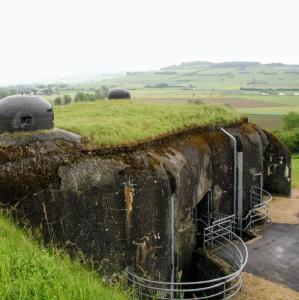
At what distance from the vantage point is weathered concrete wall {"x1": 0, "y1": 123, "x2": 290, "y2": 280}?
9250 mm

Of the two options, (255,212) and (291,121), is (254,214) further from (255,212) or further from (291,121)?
(291,121)

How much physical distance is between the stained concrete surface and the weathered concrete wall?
2.30 m

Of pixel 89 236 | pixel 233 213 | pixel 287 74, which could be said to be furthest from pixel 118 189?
pixel 287 74

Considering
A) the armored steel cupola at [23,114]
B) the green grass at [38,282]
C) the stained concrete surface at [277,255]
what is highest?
the armored steel cupola at [23,114]

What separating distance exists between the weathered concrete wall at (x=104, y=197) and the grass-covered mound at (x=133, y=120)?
0.52 meters

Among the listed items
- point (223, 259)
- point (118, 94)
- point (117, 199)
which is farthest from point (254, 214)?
point (118, 94)

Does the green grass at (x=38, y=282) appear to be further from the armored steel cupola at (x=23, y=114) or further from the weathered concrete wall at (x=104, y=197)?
the armored steel cupola at (x=23, y=114)

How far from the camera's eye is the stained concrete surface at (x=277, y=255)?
1228cm

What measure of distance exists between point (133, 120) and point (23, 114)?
4.18 m

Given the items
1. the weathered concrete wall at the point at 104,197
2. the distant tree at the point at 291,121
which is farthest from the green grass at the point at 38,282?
the distant tree at the point at 291,121

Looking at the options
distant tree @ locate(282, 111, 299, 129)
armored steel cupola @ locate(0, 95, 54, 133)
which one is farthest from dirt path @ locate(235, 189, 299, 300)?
distant tree @ locate(282, 111, 299, 129)

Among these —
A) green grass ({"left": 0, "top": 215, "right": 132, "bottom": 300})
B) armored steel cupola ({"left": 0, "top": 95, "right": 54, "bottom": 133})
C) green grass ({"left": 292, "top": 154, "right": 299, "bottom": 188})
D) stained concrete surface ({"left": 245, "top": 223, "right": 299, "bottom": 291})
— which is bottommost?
green grass ({"left": 292, "top": 154, "right": 299, "bottom": 188})

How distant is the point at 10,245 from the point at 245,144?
40.7 ft

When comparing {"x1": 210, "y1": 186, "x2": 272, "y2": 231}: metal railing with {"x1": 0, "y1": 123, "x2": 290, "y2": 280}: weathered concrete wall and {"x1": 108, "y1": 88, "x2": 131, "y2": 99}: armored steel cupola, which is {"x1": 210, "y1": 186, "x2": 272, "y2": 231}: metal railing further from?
Result: {"x1": 108, "y1": 88, "x2": 131, "y2": 99}: armored steel cupola
